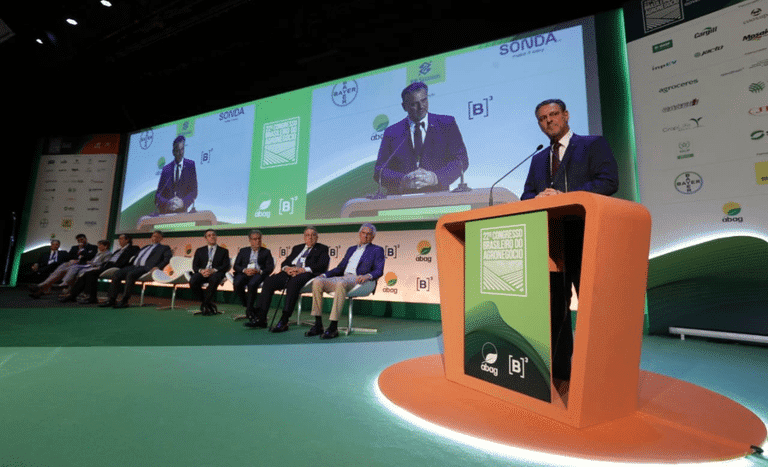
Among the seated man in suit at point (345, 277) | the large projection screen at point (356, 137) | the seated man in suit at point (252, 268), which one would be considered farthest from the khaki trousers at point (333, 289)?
the large projection screen at point (356, 137)

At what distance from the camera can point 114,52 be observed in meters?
6.61

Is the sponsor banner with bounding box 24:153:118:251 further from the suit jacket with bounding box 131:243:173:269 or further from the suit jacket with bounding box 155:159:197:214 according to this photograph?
the suit jacket with bounding box 131:243:173:269

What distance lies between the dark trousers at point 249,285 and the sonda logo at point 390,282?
1620 millimetres

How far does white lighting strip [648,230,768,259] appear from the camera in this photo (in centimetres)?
309

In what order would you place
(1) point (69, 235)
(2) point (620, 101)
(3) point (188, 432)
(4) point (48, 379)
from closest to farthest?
(3) point (188, 432), (4) point (48, 379), (2) point (620, 101), (1) point (69, 235)

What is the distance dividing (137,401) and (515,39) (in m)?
4.92

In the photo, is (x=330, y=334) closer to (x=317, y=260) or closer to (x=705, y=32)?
(x=317, y=260)

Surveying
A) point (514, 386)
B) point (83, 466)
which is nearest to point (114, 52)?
point (83, 466)

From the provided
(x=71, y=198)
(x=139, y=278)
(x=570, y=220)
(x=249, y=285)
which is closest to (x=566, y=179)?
(x=570, y=220)

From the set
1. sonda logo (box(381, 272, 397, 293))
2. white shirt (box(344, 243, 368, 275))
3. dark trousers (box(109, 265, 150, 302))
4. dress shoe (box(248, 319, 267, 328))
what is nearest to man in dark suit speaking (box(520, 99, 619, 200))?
white shirt (box(344, 243, 368, 275))

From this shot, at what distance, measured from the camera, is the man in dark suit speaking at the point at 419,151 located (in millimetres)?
4477

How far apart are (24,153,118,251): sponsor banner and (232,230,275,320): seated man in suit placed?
5.58 m

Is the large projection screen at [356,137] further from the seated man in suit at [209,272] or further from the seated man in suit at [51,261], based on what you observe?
the seated man in suit at [51,261]

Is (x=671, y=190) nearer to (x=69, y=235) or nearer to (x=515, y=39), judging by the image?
(x=515, y=39)
